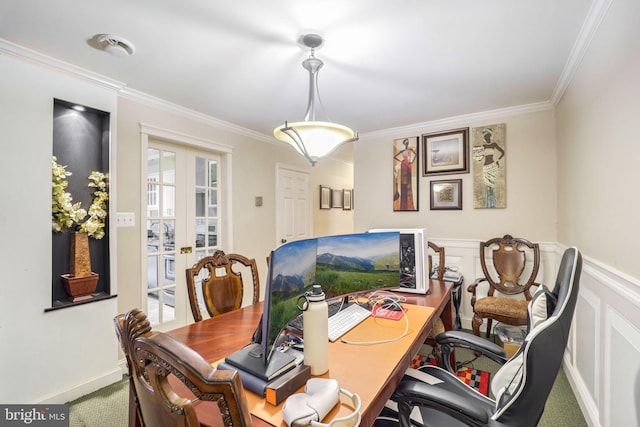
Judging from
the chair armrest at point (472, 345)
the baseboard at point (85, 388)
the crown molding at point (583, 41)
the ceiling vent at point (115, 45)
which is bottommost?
the baseboard at point (85, 388)

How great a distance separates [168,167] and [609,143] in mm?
3375

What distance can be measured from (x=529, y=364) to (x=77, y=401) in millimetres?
2726

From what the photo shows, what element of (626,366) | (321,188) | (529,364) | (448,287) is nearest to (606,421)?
(626,366)

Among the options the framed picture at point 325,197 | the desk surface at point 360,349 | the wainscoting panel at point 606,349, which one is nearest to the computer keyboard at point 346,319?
the desk surface at point 360,349

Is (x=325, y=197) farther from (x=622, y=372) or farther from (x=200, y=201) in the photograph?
(x=622, y=372)

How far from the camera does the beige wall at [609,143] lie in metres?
1.25

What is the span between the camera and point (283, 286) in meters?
0.98

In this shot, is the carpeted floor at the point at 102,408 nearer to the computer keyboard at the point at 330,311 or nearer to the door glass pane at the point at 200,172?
the computer keyboard at the point at 330,311

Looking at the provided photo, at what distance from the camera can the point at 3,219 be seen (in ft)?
6.00

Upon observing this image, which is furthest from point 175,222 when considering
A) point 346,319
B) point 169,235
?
point 346,319

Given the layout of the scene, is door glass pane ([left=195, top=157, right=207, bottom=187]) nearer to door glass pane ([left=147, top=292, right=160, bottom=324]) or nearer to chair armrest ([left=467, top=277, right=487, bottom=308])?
door glass pane ([left=147, top=292, right=160, bottom=324])

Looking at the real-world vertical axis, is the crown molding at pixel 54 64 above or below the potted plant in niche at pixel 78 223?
above

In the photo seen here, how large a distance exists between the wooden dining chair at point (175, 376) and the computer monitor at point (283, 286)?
0.79 feet

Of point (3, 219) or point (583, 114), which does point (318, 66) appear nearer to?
point (583, 114)
